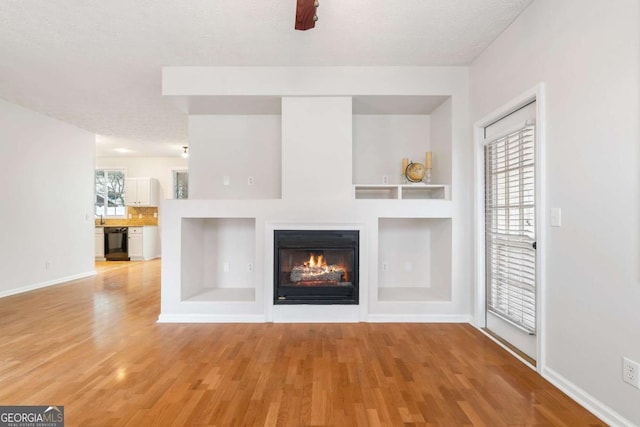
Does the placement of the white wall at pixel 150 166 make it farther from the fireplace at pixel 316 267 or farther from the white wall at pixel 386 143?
the fireplace at pixel 316 267

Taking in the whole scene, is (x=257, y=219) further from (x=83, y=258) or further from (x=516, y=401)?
(x=83, y=258)

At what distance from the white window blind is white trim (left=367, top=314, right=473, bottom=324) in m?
0.40

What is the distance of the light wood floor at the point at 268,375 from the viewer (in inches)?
68.4

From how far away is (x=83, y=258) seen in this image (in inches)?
221

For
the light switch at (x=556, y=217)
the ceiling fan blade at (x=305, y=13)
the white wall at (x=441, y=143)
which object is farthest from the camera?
the white wall at (x=441, y=143)

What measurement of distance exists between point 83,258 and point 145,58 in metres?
4.28

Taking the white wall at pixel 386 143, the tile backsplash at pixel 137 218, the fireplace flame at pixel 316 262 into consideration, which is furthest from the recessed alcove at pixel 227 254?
the tile backsplash at pixel 137 218

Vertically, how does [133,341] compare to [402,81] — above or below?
below

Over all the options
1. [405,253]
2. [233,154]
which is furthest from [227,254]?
[405,253]

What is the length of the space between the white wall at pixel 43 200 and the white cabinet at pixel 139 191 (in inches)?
85.3

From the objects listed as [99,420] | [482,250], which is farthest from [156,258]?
[482,250]

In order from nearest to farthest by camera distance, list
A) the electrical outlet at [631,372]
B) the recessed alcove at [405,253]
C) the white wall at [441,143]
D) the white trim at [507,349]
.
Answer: the electrical outlet at [631,372] → the white trim at [507,349] → the white wall at [441,143] → the recessed alcove at [405,253]

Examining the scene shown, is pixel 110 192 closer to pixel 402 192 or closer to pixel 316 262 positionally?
pixel 316 262

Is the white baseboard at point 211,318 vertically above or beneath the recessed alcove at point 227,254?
beneath
